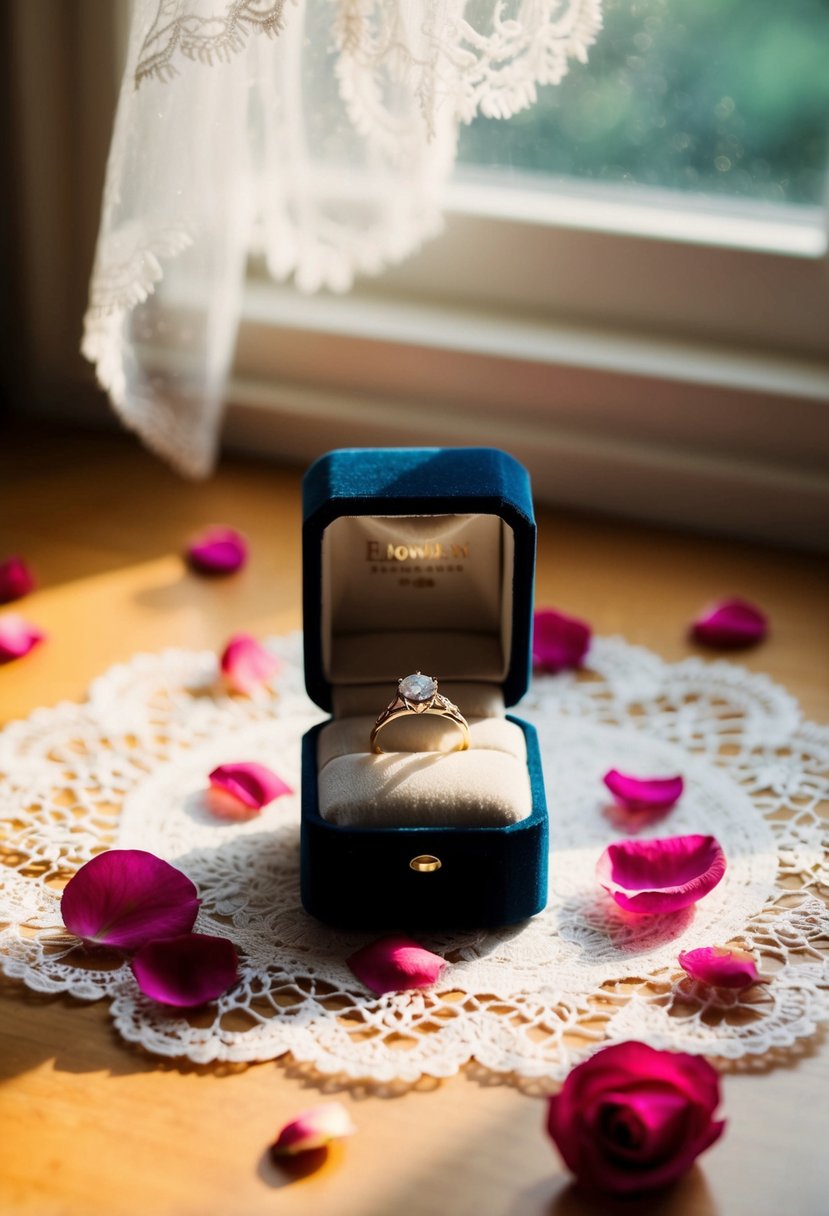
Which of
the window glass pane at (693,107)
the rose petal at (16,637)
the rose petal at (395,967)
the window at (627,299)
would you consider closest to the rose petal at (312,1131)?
the rose petal at (395,967)

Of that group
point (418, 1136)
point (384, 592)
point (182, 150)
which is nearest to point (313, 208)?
point (182, 150)

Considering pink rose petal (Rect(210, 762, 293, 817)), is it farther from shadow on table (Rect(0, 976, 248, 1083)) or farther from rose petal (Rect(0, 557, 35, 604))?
rose petal (Rect(0, 557, 35, 604))

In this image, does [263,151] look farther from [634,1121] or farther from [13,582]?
[634,1121]

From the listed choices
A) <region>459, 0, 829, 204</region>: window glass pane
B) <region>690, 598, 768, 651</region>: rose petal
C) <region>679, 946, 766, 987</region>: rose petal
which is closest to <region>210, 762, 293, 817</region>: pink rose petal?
<region>679, 946, 766, 987</region>: rose petal

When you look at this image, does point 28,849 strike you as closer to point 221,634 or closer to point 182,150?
point 221,634

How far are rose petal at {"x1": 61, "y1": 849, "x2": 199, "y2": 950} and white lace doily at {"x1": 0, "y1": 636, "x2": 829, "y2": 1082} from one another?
0.07 feet

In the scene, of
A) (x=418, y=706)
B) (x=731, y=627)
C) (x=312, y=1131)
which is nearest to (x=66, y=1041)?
(x=312, y=1131)

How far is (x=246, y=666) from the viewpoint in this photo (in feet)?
4.12

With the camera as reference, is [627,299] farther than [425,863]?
Yes

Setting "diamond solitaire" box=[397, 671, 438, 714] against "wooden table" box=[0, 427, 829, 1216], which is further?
"diamond solitaire" box=[397, 671, 438, 714]

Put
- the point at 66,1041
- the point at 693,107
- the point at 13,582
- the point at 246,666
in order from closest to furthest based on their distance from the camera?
1. the point at 66,1041
2. the point at 246,666
3. the point at 13,582
4. the point at 693,107

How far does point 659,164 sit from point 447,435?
15.0 inches

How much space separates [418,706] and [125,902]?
24 centimetres

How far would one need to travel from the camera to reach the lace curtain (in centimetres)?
104
